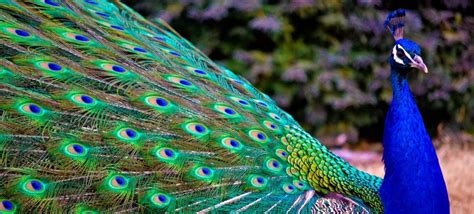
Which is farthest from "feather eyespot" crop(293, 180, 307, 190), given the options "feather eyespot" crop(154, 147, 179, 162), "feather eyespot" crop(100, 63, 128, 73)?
"feather eyespot" crop(100, 63, 128, 73)

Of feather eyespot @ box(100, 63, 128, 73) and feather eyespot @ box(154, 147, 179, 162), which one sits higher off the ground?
feather eyespot @ box(100, 63, 128, 73)

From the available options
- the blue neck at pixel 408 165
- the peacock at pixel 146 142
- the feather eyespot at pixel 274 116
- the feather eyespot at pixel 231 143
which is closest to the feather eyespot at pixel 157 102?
the peacock at pixel 146 142

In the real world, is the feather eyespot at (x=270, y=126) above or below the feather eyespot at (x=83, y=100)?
below

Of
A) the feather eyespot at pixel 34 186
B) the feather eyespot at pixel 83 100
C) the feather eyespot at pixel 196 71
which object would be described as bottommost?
the feather eyespot at pixel 196 71

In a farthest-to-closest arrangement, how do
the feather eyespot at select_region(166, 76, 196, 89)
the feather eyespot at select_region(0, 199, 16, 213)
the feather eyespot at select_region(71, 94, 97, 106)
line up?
the feather eyespot at select_region(166, 76, 196, 89) < the feather eyespot at select_region(71, 94, 97, 106) < the feather eyespot at select_region(0, 199, 16, 213)

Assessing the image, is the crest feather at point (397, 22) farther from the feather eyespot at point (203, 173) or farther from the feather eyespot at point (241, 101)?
the feather eyespot at point (203, 173)

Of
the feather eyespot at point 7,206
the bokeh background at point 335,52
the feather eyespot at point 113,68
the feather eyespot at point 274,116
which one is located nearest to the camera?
the feather eyespot at point 7,206

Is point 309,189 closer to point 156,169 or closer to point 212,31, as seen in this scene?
point 156,169

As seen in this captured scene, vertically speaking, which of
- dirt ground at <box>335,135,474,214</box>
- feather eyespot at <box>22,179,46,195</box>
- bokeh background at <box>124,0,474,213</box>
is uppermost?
feather eyespot at <box>22,179,46,195</box>

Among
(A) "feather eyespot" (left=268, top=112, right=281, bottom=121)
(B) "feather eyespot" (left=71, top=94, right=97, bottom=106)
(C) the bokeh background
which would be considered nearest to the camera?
(B) "feather eyespot" (left=71, top=94, right=97, bottom=106)

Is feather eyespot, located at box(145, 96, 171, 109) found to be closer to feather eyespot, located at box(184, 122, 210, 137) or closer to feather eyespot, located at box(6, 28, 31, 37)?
feather eyespot, located at box(184, 122, 210, 137)
